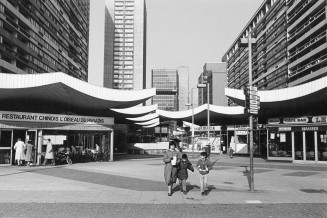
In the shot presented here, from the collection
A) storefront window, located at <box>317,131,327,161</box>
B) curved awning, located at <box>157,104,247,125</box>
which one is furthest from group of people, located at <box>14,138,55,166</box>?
curved awning, located at <box>157,104,247,125</box>

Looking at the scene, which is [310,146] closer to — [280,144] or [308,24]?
[280,144]

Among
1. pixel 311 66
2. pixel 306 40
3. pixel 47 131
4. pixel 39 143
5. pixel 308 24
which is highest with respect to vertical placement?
pixel 308 24

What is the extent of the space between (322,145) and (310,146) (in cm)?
82

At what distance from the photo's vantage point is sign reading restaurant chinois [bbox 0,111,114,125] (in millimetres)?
21094

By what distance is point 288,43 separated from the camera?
76.2 metres

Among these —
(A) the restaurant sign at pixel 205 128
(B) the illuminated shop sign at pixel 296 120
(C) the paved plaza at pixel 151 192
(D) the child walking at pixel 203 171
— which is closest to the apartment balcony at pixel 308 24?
(A) the restaurant sign at pixel 205 128

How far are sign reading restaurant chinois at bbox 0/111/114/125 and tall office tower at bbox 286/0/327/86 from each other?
46.3m

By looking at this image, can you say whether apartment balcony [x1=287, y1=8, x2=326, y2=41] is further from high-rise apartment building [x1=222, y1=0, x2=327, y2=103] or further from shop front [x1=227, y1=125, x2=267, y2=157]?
shop front [x1=227, y1=125, x2=267, y2=157]

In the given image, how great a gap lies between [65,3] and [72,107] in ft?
187

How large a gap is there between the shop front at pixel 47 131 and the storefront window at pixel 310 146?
45.5ft

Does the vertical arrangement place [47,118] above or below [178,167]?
above

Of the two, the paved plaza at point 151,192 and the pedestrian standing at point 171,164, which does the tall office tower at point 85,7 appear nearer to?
the paved plaza at point 151,192

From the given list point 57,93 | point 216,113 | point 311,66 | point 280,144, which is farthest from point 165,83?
point 57,93

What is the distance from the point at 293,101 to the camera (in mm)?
26094
